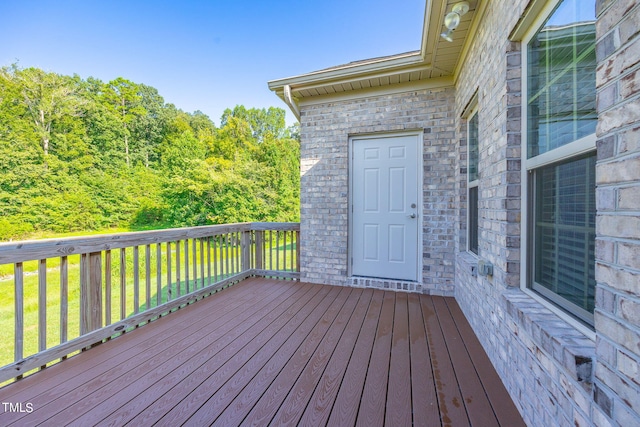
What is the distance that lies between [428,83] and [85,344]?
13.9 ft

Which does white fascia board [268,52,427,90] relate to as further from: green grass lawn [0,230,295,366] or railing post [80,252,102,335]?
railing post [80,252,102,335]

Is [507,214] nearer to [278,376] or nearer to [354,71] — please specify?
[278,376]

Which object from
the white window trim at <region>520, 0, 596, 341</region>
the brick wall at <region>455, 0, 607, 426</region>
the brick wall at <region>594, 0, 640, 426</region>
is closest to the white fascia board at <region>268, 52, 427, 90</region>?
the brick wall at <region>455, 0, 607, 426</region>

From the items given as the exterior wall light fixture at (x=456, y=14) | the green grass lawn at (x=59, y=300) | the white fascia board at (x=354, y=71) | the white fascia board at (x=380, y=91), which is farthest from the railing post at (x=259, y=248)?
the exterior wall light fixture at (x=456, y=14)

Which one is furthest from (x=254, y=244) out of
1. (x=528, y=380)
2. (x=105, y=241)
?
(x=528, y=380)

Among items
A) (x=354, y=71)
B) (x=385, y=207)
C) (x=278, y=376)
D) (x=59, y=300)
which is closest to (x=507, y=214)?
(x=278, y=376)

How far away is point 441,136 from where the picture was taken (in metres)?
3.38

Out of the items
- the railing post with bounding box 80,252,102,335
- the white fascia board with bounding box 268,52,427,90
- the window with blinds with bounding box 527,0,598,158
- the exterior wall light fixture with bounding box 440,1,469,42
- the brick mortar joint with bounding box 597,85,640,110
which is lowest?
the railing post with bounding box 80,252,102,335

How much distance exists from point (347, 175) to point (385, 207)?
67cm

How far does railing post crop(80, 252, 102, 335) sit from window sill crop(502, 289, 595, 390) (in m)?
2.84

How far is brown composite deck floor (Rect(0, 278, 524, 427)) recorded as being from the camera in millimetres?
1442

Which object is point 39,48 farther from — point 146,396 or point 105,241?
point 146,396

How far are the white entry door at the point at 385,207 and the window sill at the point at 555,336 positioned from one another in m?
2.04

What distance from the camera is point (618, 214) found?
0.77 metres
